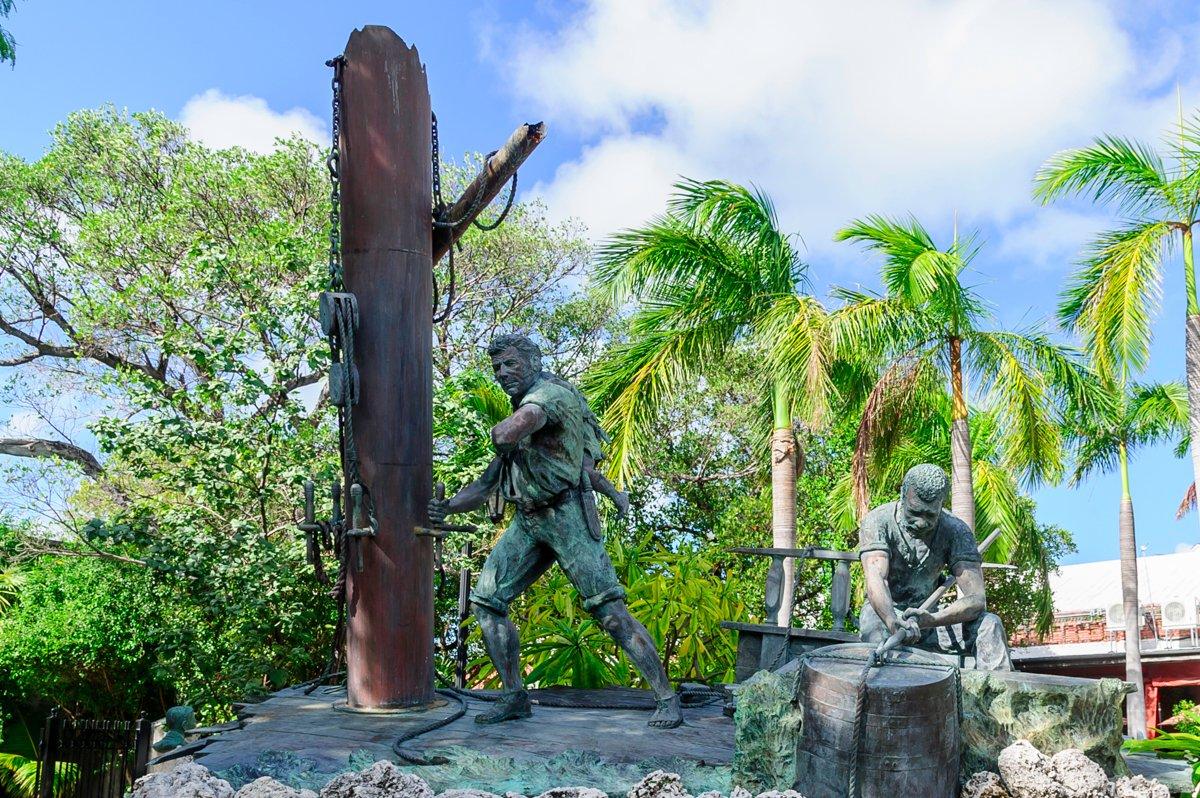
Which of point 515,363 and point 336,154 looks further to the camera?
point 336,154

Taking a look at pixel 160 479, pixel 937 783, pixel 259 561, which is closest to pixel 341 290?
pixel 937 783

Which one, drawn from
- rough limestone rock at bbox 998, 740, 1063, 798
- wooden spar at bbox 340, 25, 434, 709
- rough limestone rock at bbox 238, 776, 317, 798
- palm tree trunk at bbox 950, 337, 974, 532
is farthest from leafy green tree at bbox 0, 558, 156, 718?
rough limestone rock at bbox 998, 740, 1063, 798

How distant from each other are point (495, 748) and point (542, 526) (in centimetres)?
118

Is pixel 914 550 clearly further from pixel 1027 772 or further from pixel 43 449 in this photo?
pixel 43 449

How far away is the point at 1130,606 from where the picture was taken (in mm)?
21516

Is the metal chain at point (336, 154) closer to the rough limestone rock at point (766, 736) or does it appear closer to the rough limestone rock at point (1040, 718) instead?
the rough limestone rock at point (766, 736)

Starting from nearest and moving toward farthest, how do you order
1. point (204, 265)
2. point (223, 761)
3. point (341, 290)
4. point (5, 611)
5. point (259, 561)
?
point (223, 761) < point (341, 290) < point (259, 561) < point (204, 265) < point (5, 611)

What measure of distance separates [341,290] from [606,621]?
2.38 meters

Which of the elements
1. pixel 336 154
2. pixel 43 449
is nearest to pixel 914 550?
pixel 336 154

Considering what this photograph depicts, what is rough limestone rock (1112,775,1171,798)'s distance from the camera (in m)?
4.51

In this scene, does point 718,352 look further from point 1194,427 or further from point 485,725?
point 485,725

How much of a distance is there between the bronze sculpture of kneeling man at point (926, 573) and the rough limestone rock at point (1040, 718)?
1.29 feet

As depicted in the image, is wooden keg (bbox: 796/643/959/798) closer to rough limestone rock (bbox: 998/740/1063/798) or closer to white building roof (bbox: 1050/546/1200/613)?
rough limestone rock (bbox: 998/740/1063/798)

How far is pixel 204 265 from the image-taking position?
11445 millimetres
